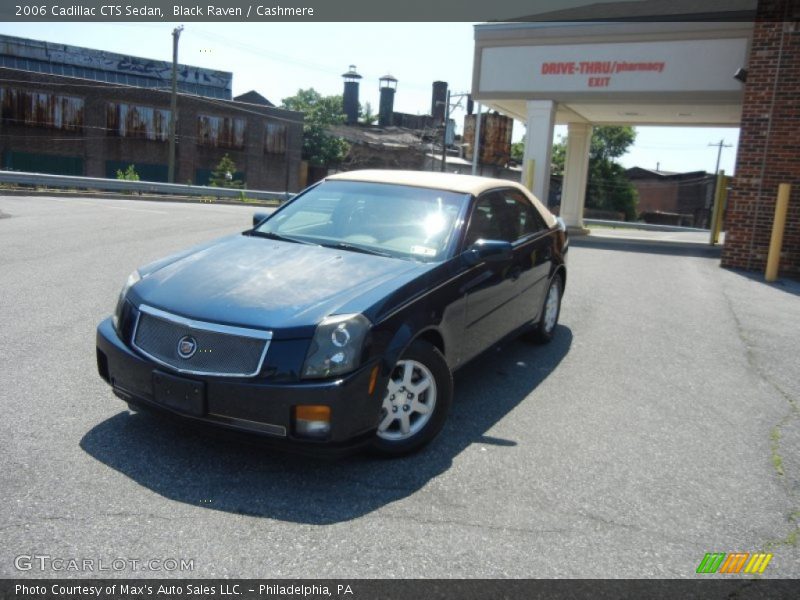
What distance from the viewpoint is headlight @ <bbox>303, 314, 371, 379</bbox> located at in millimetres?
3248

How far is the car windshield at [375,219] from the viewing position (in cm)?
444

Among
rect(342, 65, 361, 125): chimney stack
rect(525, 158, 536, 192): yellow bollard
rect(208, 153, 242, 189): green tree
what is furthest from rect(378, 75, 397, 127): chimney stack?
rect(525, 158, 536, 192): yellow bollard

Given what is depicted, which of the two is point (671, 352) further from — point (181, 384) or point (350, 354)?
point (181, 384)

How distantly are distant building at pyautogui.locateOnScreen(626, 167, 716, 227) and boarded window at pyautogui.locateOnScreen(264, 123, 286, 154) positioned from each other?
34.1m

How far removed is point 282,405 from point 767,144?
12.1 metres

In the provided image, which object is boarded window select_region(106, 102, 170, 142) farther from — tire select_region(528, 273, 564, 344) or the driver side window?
the driver side window

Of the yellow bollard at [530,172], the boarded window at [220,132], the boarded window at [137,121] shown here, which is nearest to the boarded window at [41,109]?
the boarded window at [137,121]

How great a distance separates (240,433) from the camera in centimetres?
327

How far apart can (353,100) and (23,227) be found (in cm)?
5188

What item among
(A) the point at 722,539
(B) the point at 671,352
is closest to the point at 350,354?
(A) the point at 722,539

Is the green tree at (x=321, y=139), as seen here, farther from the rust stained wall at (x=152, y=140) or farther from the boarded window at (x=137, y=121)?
the boarded window at (x=137, y=121)

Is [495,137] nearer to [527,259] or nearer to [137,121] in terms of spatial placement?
[137,121]

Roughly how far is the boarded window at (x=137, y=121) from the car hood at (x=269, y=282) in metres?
44.5

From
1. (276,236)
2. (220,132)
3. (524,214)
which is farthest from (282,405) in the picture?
(220,132)
